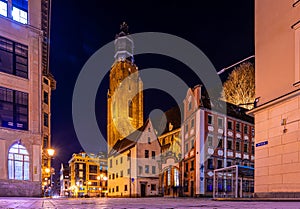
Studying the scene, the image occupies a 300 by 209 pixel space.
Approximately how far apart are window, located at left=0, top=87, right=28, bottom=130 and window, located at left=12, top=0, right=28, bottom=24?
20.8ft

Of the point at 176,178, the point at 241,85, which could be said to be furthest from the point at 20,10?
the point at 241,85

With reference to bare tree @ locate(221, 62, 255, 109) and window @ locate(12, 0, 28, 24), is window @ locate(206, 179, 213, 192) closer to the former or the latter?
bare tree @ locate(221, 62, 255, 109)

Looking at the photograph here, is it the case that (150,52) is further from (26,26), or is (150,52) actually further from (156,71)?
(26,26)

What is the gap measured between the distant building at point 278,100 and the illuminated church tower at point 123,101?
66.0m

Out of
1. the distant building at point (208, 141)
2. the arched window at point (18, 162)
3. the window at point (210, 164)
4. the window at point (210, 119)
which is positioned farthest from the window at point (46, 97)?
the window at point (210, 164)

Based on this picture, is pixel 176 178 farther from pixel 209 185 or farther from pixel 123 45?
pixel 123 45

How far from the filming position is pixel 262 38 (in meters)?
15.5

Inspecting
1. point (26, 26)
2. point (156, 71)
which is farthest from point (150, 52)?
point (26, 26)

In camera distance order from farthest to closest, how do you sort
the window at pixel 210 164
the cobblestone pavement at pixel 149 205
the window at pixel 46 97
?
the window at pixel 46 97, the window at pixel 210 164, the cobblestone pavement at pixel 149 205

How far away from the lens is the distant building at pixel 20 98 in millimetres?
23359

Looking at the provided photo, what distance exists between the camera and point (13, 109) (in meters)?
24.3

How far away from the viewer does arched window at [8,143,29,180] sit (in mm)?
23391

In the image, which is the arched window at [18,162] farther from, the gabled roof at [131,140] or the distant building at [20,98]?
the gabled roof at [131,140]

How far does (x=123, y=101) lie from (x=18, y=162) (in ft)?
201
